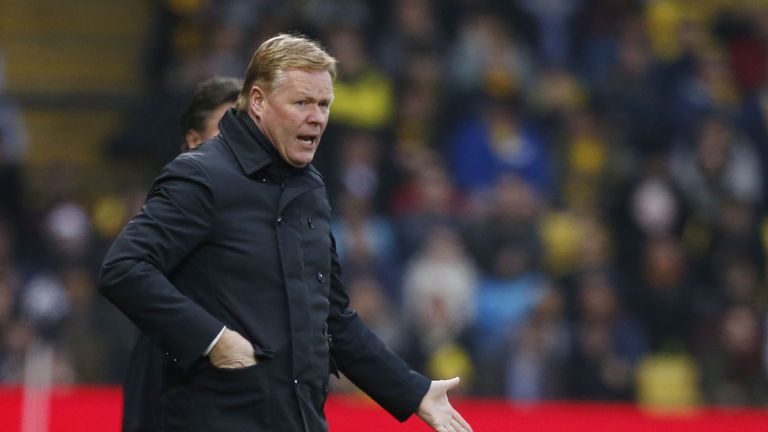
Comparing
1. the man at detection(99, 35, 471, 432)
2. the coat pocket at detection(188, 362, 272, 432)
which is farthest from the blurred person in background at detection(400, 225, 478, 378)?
the coat pocket at detection(188, 362, 272, 432)

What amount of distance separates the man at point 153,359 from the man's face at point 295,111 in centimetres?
52

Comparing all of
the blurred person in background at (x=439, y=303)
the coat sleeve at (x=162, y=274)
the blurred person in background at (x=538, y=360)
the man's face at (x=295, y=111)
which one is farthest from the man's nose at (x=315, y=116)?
the blurred person in background at (x=538, y=360)

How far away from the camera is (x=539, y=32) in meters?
12.2

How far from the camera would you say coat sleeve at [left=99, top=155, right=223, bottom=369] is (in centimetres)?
358

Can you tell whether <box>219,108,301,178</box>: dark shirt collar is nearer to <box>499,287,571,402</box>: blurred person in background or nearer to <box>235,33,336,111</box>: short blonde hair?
<box>235,33,336,111</box>: short blonde hair

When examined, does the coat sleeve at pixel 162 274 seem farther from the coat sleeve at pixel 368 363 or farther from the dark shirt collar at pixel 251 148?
the coat sleeve at pixel 368 363

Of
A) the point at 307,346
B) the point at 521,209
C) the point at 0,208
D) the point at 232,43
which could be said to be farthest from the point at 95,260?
the point at 307,346

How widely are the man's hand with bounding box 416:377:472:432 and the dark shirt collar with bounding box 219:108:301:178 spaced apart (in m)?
0.71

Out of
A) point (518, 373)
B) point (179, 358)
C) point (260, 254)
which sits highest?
point (518, 373)

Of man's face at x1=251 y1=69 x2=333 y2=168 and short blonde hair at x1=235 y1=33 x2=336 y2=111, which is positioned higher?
short blonde hair at x1=235 y1=33 x2=336 y2=111

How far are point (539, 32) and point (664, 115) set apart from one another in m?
1.31

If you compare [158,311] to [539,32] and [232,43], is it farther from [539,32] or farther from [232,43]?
[539,32]

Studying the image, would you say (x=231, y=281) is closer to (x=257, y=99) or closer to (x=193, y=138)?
(x=257, y=99)

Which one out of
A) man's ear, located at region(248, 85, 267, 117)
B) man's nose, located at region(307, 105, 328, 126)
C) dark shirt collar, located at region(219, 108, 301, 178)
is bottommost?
dark shirt collar, located at region(219, 108, 301, 178)
